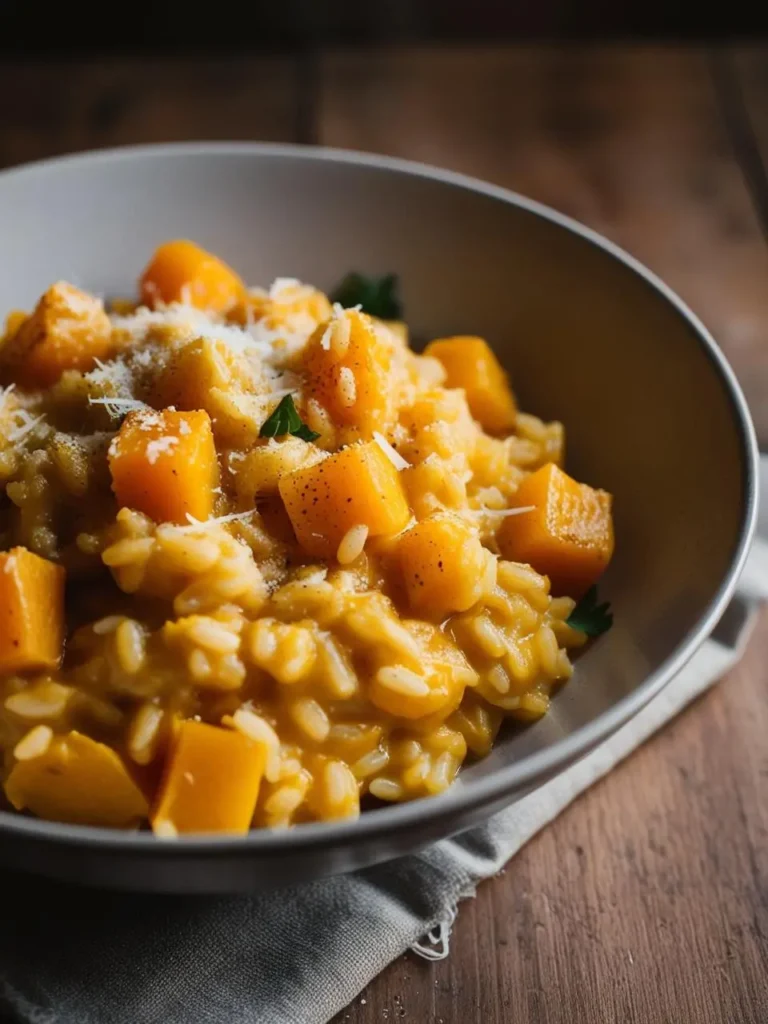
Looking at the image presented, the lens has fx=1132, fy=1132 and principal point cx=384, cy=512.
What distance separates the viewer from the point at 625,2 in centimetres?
629

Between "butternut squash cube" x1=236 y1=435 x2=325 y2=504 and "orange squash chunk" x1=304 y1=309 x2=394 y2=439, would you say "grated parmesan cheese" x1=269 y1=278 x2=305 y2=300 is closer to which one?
"orange squash chunk" x1=304 y1=309 x2=394 y2=439

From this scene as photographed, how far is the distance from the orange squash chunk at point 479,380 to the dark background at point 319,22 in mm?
3527

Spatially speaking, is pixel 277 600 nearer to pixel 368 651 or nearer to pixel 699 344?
pixel 368 651

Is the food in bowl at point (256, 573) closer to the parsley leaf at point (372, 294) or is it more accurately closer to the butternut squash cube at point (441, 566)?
the butternut squash cube at point (441, 566)

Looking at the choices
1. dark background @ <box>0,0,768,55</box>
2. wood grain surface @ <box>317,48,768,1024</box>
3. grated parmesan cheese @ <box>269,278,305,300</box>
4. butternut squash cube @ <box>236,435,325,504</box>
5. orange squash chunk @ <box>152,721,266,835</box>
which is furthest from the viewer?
dark background @ <box>0,0,768,55</box>

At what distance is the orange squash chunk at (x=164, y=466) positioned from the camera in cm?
245

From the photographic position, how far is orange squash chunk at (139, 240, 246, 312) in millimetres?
3271

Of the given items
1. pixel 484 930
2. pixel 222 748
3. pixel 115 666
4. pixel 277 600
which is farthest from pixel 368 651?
pixel 484 930

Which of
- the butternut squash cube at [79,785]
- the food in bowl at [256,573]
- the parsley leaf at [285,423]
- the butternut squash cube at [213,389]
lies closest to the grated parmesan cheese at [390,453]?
the food in bowl at [256,573]

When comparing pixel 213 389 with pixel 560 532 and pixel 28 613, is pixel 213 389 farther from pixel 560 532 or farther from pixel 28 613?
pixel 560 532

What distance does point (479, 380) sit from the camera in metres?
3.27

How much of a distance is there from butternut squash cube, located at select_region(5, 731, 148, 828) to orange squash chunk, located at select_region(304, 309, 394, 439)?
0.97 m

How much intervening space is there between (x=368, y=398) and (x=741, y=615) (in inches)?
50.3

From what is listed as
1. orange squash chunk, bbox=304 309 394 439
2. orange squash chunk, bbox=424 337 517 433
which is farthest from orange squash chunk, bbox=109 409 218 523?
orange squash chunk, bbox=424 337 517 433
